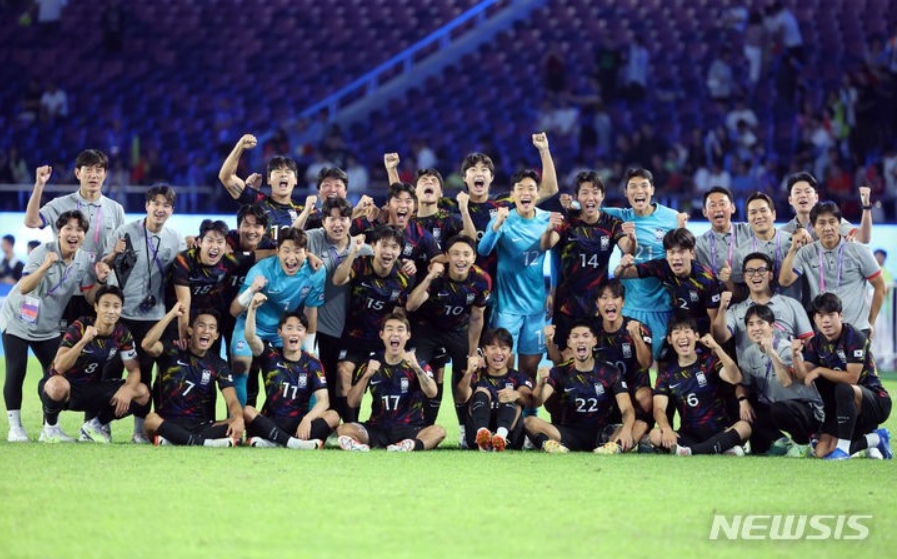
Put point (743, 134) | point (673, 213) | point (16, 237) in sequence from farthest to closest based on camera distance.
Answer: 1. point (743, 134)
2. point (16, 237)
3. point (673, 213)

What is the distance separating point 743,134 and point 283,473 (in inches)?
551

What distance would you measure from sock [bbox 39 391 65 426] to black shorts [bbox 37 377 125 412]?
0.04 metres

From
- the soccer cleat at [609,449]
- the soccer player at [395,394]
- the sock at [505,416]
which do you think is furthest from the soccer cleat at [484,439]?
the soccer cleat at [609,449]

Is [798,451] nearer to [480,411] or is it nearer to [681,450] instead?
[681,450]

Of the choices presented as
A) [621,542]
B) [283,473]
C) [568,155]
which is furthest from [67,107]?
[621,542]

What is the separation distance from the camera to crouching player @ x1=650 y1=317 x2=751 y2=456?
8633 mm

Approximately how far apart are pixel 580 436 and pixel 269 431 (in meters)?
1.93

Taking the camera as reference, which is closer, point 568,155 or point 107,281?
point 107,281

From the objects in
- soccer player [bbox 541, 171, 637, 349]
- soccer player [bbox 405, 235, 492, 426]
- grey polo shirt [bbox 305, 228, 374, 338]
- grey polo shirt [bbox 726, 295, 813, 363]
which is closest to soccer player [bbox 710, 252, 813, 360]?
grey polo shirt [bbox 726, 295, 813, 363]

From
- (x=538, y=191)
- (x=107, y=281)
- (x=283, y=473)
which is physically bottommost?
(x=283, y=473)

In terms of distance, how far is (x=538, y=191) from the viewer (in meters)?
9.88

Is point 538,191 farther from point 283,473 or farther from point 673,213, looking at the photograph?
point 283,473

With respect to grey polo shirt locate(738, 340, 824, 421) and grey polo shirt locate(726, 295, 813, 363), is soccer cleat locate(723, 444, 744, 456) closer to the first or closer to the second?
grey polo shirt locate(738, 340, 824, 421)

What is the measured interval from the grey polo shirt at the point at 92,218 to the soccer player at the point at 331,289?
1.31 meters
